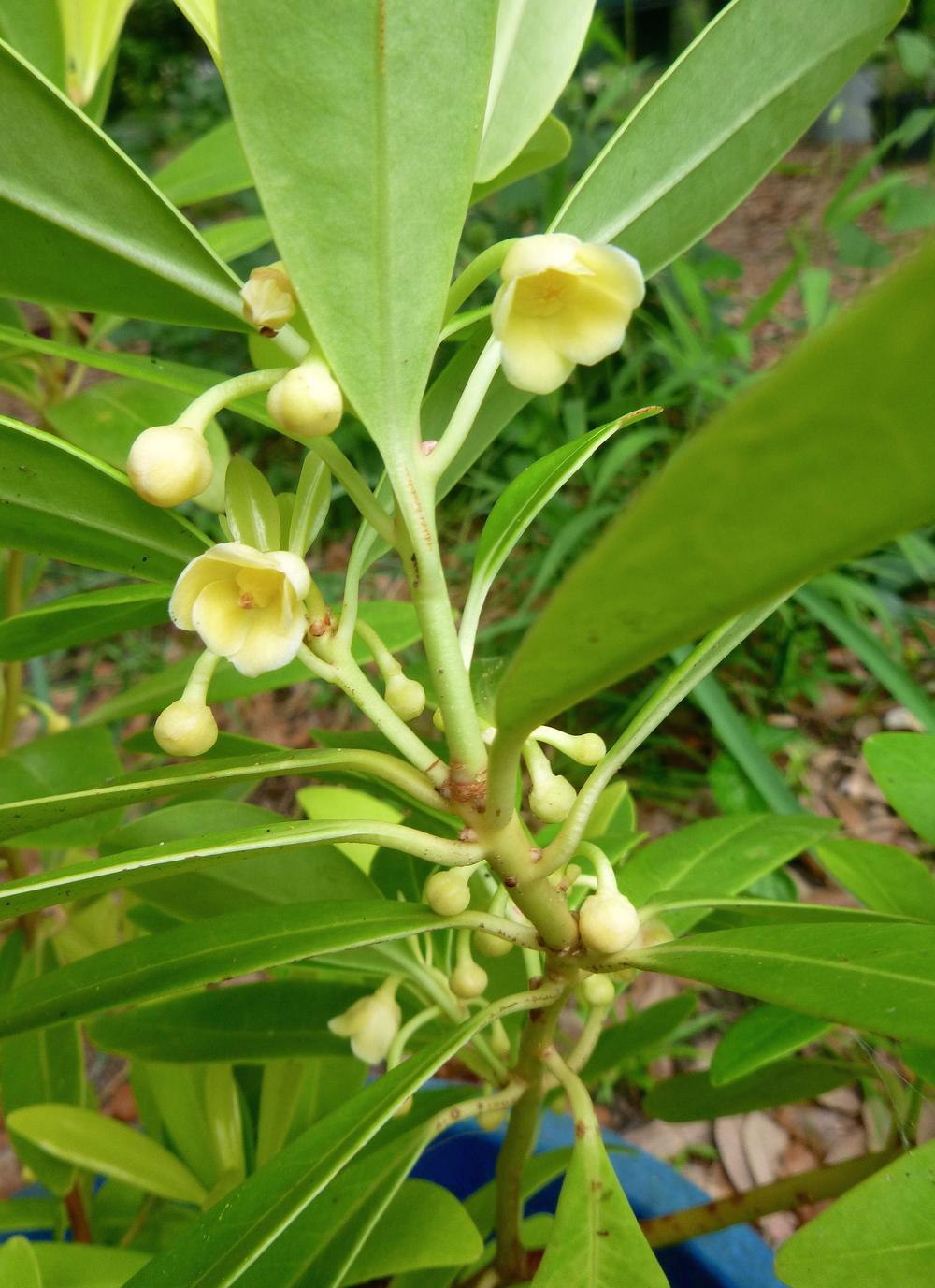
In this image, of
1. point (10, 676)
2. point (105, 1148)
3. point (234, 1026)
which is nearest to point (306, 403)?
point (234, 1026)

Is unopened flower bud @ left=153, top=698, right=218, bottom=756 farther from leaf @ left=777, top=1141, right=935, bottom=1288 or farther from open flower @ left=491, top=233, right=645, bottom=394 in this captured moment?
leaf @ left=777, top=1141, right=935, bottom=1288

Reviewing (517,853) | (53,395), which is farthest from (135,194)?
(53,395)

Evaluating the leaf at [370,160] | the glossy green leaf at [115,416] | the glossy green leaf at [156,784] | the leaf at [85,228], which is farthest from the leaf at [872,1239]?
the glossy green leaf at [115,416]

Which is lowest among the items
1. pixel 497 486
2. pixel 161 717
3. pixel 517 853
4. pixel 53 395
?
pixel 517 853

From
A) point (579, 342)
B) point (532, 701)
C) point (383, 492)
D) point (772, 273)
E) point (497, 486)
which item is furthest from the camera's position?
point (772, 273)

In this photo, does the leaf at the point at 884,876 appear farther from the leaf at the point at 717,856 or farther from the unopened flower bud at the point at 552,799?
the unopened flower bud at the point at 552,799

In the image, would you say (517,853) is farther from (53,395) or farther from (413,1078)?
(53,395)

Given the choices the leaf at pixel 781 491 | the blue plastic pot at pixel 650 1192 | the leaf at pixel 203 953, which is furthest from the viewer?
the blue plastic pot at pixel 650 1192

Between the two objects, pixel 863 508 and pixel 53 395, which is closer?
pixel 863 508
